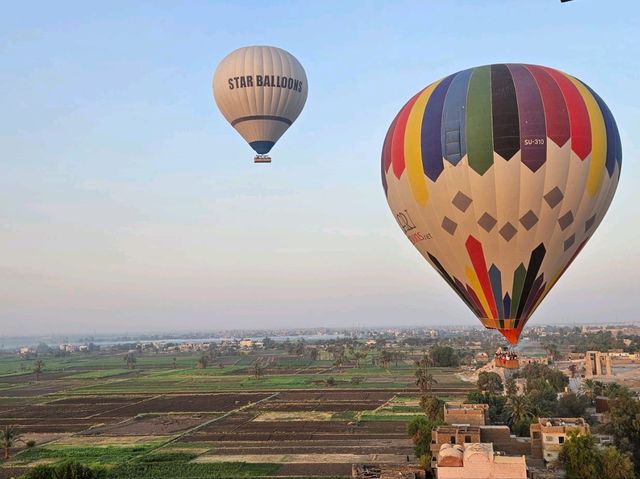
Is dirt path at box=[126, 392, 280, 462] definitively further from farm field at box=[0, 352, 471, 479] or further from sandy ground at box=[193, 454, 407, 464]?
sandy ground at box=[193, 454, 407, 464]

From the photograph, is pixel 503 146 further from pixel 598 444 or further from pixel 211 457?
pixel 211 457

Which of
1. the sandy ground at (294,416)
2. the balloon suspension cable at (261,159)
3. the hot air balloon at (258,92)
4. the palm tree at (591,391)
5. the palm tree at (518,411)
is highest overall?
the hot air balloon at (258,92)

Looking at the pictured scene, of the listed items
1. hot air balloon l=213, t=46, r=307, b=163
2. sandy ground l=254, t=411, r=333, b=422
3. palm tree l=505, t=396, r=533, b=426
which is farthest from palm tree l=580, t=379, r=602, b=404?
hot air balloon l=213, t=46, r=307, b=163

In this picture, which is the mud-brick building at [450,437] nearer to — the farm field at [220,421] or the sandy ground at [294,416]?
the farm field at [220,421]

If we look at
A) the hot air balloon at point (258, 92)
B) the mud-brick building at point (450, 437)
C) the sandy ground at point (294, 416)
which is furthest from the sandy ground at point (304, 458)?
the hot air balloon at point (258, 92)

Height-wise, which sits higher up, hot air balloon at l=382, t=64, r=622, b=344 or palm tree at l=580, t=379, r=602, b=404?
hot air balloon at l=382, t=64, r=622, b=344
